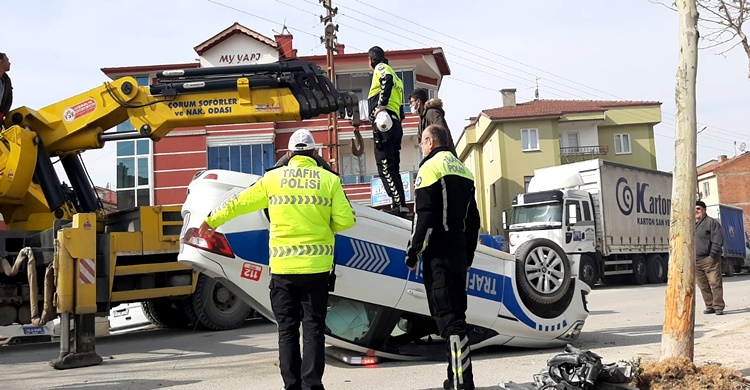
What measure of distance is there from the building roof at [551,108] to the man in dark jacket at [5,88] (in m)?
38.2

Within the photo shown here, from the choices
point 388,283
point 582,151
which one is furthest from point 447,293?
point 582,151

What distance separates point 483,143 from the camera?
51.7 meters

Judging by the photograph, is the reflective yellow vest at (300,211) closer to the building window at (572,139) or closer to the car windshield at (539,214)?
the car windshield at (539,214)

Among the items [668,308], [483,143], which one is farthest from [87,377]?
[483,143]

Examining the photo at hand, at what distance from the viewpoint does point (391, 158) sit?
775 cm

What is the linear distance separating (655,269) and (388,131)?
2013cm

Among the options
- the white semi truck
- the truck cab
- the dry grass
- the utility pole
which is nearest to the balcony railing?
the white semi truck

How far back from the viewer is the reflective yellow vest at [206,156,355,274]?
478 centimetres

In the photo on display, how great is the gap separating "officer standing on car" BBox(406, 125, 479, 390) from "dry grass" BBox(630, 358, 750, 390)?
1.19 meters

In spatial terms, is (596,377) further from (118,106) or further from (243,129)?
(243,129)

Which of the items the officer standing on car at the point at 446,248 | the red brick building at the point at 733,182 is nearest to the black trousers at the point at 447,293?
the officer standing on car at the point at 446,248

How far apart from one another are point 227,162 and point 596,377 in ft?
114

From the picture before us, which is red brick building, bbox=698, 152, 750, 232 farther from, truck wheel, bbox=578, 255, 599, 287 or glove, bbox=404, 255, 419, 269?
glove, bbox=404, 255, 419, 269

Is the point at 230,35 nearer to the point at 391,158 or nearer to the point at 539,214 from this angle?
the point at 539,214
